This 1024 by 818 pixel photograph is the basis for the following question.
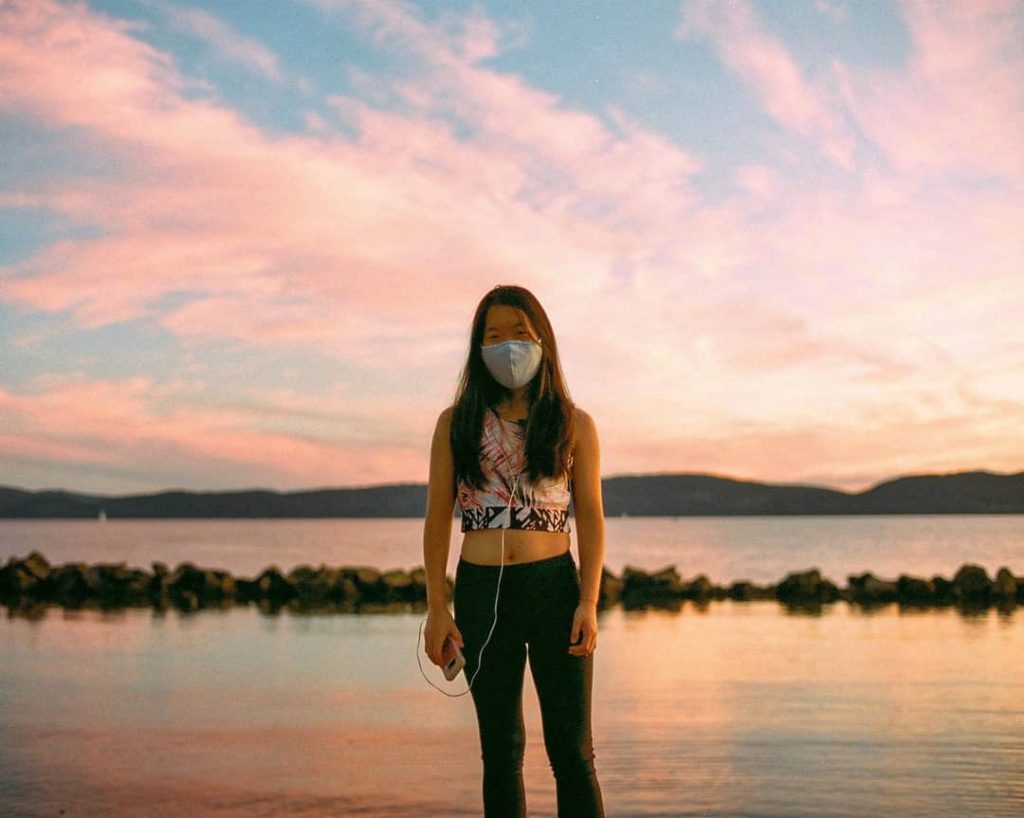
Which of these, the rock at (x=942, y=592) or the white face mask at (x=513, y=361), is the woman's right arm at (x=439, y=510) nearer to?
the white face mask at (x=513, y=361)

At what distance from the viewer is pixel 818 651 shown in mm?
10688

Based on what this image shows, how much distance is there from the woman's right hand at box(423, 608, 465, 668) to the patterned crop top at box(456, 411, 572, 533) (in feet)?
0.79

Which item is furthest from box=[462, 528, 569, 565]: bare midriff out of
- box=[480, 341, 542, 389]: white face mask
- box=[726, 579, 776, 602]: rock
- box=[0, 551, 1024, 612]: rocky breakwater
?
box=[726, 579, 776, 602]: rock

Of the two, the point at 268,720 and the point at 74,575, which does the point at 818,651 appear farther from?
the point at 74,575

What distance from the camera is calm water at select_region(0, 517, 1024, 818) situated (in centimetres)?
513

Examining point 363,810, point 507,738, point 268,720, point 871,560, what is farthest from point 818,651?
point 871,560

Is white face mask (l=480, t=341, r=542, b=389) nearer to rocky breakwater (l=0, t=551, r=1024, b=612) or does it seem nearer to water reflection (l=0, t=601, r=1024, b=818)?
water reflection (l=0, t=601, r=1024, b=818)

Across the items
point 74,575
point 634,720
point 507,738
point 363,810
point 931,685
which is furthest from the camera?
point 74,575

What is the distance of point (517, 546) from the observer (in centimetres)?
313

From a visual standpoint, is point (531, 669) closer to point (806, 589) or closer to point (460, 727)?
point (460, 727)

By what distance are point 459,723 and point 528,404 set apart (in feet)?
13.6

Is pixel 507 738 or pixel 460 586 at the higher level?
pixel 460 586

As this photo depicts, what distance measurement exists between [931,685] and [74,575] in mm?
14068

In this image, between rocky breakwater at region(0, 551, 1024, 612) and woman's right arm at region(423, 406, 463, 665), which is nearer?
woman's right arm at region(423, 406, 463, 665)
